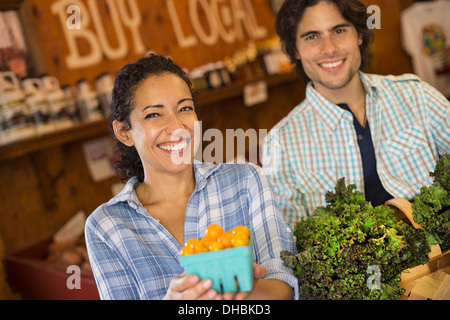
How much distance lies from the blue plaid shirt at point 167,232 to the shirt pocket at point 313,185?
0.72 meters

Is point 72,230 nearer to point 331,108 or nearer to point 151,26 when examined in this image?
point 151,26

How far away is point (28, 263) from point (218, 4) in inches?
113

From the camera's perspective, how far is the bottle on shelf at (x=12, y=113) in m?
2.94

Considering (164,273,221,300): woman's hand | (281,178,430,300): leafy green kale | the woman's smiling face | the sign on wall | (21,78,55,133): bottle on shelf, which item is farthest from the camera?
the sign on wall

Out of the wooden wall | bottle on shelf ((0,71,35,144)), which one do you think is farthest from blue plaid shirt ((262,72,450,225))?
bottle on shelf ((0,71,35,144))

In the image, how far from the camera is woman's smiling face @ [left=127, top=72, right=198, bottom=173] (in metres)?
1.71

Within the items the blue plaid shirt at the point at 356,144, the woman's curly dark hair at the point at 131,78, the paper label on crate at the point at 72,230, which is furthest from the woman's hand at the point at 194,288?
the paper label on crate at the point at 72,230

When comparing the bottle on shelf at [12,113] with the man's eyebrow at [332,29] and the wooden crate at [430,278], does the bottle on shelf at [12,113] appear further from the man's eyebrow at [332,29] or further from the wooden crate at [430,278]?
the wooden crate at [430,278]

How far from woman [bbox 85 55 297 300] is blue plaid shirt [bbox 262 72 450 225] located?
67 centimetres

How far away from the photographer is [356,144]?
2.46 metres

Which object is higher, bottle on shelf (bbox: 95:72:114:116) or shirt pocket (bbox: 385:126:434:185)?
bottle on shelf (bbox: 95:72:114:116)

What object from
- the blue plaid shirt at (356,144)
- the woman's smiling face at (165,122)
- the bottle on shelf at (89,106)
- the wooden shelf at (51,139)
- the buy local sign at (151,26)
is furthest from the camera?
the buy local sign at (151,26)

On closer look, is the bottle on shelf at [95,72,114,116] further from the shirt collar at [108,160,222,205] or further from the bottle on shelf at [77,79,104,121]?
the shirt collar at [108,160,222,205]

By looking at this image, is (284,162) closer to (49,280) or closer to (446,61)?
(49,280)
